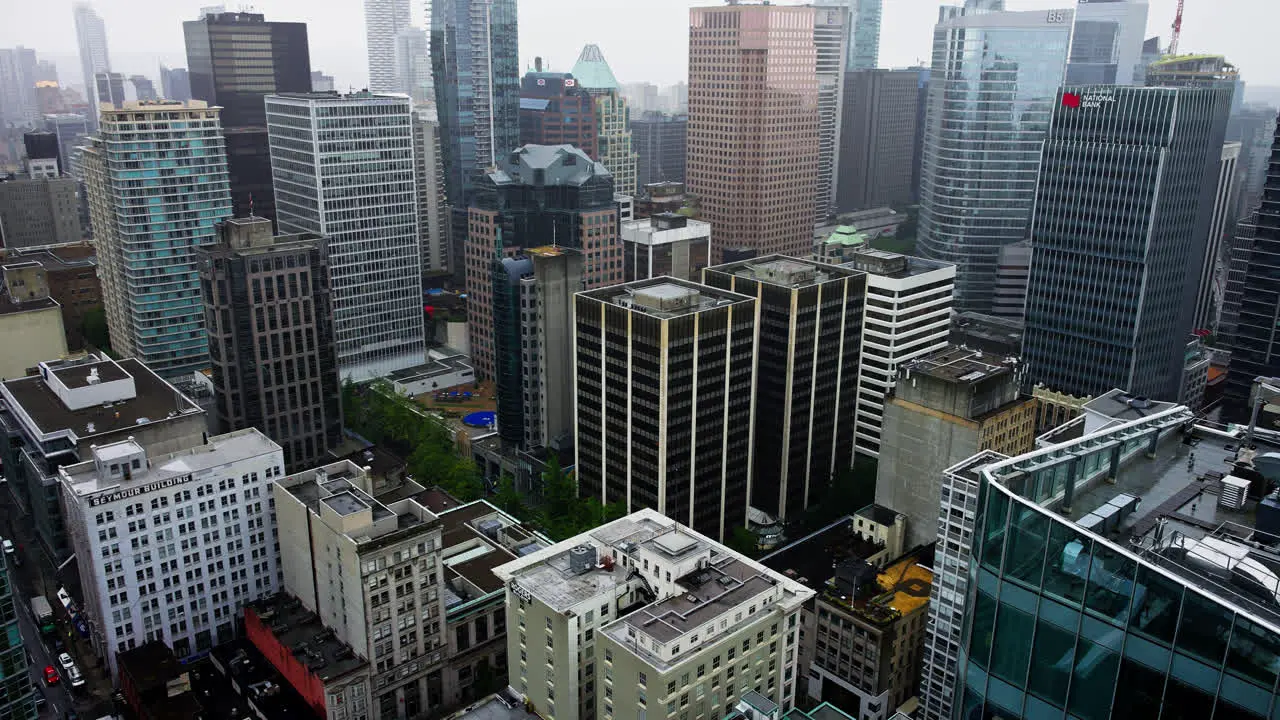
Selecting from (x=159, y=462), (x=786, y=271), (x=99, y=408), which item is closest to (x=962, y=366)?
(x=786, y=271)

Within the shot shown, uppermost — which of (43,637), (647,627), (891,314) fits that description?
(891,314)

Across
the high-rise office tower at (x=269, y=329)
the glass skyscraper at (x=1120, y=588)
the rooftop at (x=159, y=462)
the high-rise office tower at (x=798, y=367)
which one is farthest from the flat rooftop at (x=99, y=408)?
the glass skyscraper at (x=1120, y=588)

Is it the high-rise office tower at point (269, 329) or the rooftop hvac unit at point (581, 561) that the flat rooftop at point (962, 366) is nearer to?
the rooftop hvac unit at point (581, 561)

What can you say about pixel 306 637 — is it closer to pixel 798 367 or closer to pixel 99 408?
pixel 99 408

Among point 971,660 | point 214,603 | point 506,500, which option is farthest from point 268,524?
point 971,660

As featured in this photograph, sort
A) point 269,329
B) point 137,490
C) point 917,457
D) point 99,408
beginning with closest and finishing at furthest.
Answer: point 137,490
point 99,408
point 917,457
point 269,329

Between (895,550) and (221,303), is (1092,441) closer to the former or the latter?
(895,550)


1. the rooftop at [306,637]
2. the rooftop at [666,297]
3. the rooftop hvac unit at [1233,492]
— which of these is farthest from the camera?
the rooftop at [666,297]
